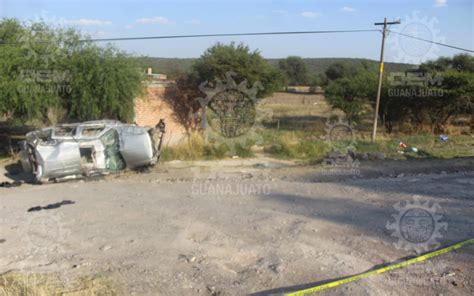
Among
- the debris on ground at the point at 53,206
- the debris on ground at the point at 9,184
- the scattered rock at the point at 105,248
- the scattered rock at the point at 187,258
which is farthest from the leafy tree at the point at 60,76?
the scattered rock at the point at 187,258

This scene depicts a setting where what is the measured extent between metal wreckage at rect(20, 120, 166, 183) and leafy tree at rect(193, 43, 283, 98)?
7.10 metres

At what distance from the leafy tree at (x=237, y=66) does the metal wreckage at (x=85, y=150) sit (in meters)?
7.10

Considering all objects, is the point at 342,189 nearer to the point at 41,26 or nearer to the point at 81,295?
the point at 81,295

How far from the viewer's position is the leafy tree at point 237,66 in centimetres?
2028

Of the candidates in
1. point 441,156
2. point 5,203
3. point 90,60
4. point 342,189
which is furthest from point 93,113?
point 441,156

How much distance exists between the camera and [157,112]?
64.1 feet

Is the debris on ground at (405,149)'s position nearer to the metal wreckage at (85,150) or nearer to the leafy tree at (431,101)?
the leafy tree at (431,101)

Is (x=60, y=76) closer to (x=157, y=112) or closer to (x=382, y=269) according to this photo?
(x=157, y=112)

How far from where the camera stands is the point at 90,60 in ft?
52.6

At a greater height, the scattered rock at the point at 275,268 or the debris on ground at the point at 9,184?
the scattered rock at the point at 275,268

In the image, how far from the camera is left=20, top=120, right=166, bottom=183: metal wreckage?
12.2 metres

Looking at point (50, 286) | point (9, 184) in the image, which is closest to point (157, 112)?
point (9, 184)

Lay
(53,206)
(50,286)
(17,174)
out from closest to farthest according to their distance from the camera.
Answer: (50,286) → (53,206) → (17,174)

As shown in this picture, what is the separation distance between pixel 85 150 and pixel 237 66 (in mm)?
9387
